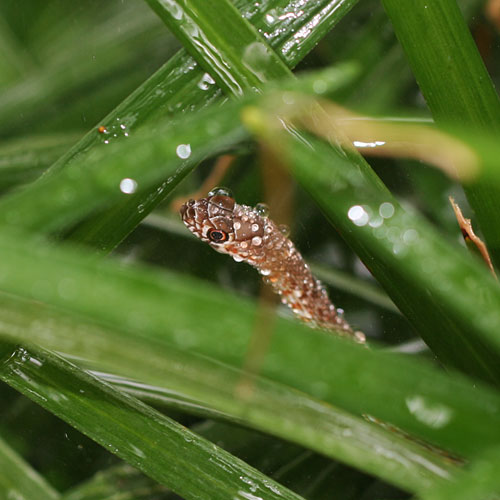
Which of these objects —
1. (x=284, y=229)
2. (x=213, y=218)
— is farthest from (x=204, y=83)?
(x=284, y=229)

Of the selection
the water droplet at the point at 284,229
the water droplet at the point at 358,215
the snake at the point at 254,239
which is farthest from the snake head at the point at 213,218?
the water droplet at the point at 358,215

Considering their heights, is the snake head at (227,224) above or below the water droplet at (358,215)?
above

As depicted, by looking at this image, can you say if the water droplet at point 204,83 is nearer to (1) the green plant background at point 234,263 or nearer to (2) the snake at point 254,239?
(1) the green plant background at point 234,263

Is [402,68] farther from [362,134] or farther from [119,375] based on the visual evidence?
[119,375]

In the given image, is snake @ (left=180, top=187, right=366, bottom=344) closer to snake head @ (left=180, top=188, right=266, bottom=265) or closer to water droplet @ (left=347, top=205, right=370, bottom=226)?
snake head @ (left=180, top=188, right=266, bottom=265)

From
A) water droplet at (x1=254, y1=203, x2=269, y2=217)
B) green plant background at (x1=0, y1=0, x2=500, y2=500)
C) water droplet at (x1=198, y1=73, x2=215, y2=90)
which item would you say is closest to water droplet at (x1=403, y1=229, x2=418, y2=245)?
green plant background at (x1=0, y1=0, x2=500, y2=500)

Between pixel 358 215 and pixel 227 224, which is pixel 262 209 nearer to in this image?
pixel 227 224
